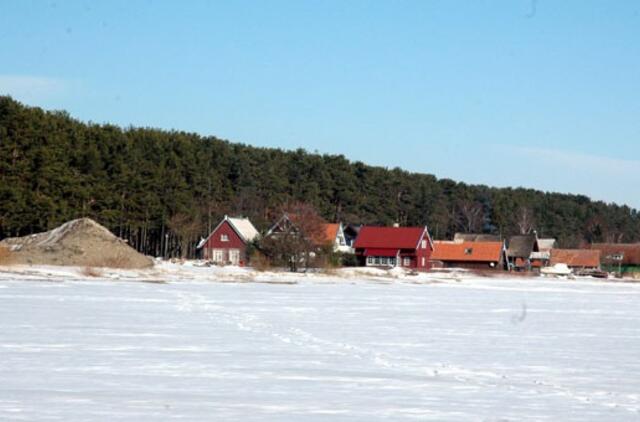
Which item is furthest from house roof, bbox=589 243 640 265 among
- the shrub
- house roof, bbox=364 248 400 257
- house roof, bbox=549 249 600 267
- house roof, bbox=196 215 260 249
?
the shrub

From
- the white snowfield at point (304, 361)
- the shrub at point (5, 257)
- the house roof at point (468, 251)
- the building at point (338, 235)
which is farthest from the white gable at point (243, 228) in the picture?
the white snowfield at point (304, 361)

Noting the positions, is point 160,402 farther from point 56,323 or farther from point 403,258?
point 403,258

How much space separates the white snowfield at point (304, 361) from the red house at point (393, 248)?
5724 centimetres

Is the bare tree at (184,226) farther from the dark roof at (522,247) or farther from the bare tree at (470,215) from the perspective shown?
the bare tree at (470,215)

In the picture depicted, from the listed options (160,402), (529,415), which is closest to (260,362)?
(160,402)

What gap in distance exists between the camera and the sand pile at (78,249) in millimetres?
48125

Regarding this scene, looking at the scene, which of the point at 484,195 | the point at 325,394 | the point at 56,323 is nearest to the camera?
the point at 325,394

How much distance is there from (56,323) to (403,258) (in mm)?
69435

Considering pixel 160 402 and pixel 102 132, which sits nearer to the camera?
pixel 160 402

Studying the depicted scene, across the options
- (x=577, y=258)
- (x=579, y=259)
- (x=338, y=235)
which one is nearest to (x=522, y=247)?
(x=577, y=258)

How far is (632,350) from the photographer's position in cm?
1814

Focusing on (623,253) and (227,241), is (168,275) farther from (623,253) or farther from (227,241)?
(623,253)

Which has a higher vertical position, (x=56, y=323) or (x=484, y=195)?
(x=484, y=195)

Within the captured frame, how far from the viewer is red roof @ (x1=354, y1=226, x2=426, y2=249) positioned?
87250 mm
